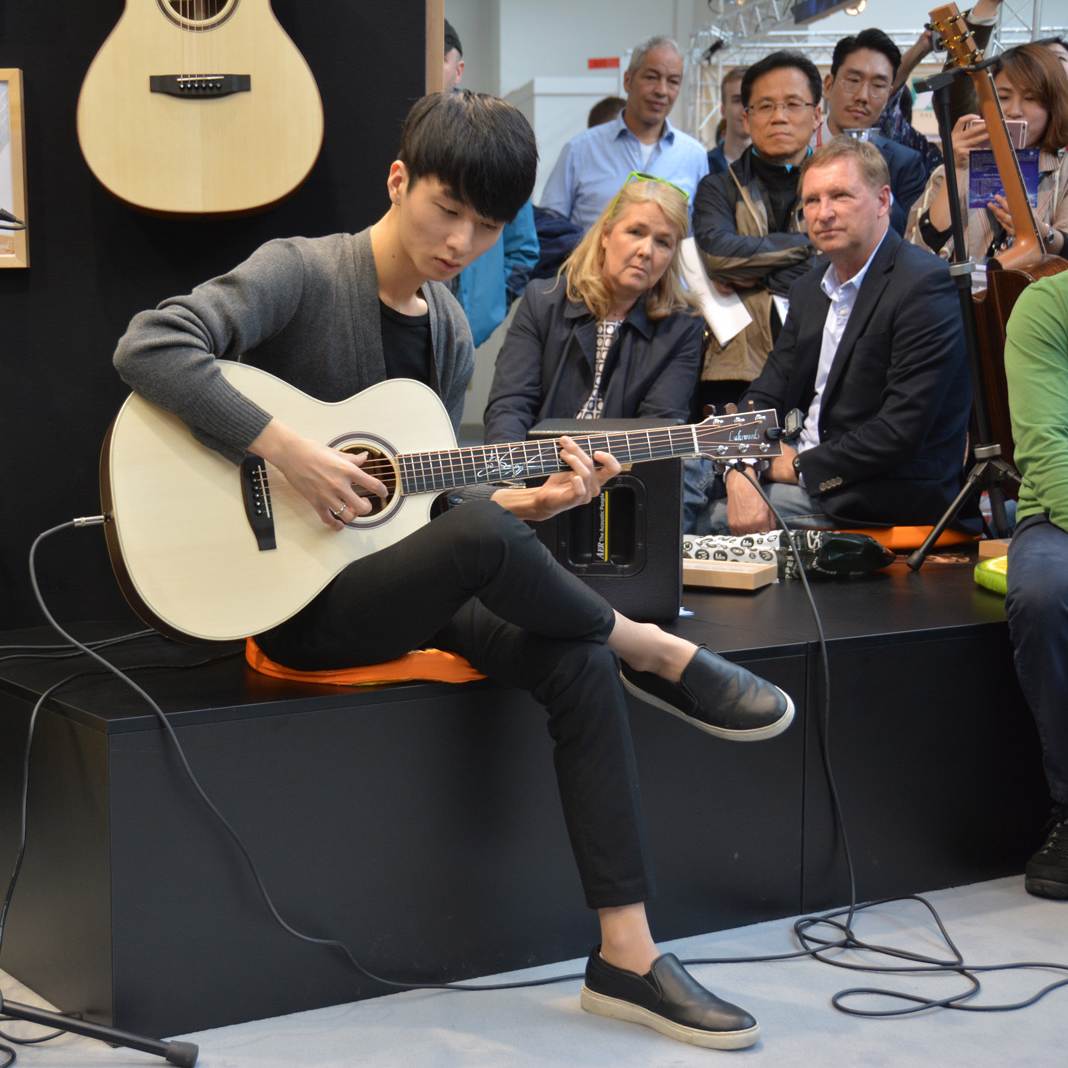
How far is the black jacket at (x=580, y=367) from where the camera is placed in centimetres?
346

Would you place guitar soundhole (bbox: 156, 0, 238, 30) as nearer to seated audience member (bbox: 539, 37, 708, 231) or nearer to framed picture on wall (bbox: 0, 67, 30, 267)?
framed picture on wall (bbox: 0, 67, 30, 267)

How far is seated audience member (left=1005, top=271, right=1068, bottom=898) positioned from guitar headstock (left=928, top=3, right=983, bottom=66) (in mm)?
826

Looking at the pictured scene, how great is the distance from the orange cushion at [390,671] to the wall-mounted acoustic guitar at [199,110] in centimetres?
93

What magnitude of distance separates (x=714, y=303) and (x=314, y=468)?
7.19ft

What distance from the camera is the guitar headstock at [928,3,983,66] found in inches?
126

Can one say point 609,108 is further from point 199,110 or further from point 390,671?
point 390,671

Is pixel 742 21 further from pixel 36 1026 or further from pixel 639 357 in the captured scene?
pixel 36 1026

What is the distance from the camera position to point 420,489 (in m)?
2.09

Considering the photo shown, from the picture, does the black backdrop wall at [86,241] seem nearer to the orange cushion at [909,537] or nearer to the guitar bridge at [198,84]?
the guitar bridge at [198,84]

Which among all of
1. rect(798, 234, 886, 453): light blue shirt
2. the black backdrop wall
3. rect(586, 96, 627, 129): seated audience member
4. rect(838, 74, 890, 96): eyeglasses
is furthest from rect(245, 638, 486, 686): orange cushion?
rect(586, 96, 627, 129): seated audience member

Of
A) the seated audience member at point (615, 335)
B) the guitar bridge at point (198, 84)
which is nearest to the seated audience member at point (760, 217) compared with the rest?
the seated audience member at point (615, 335)

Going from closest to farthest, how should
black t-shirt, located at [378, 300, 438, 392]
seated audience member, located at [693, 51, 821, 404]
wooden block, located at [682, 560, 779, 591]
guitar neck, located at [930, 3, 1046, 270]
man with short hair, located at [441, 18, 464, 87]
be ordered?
black t-shirt, located at [378, 300, 438, 392], wooden block, located at [682, 560, 779, 591], guitar neck, located at [930, 3, 1046, 270], man with short hair, located at [441, 18, 464, 87], seated audience member, located at [693, 51, 821, 404]

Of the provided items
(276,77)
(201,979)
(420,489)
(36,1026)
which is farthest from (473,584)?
(276,77)

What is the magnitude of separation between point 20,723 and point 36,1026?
426 millimetres
